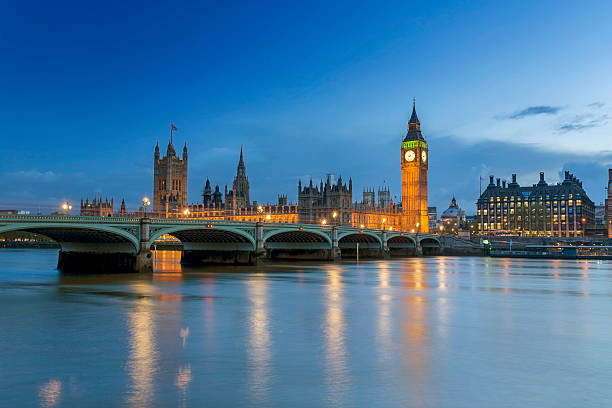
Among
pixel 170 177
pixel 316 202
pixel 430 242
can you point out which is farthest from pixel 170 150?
pixel 430 242

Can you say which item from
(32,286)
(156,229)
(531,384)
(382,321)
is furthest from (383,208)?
(531,384)

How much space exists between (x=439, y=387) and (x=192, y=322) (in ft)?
37.6

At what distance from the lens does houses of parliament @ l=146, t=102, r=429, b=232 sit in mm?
129750

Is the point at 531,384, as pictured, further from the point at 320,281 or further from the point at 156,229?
the point at 156,229

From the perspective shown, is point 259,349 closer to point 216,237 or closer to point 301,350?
point 301,350

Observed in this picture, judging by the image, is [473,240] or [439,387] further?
[473,240]

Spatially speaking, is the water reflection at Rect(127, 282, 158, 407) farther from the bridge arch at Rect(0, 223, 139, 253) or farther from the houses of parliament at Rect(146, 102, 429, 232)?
the houses of parliament at Rect(146, 102, 429, 232)

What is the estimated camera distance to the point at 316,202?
442ft

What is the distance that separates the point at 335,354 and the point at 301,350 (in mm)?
1097

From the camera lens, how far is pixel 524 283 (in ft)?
138

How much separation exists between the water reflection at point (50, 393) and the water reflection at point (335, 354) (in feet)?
17.6

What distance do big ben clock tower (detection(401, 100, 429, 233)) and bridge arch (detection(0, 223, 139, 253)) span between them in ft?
351

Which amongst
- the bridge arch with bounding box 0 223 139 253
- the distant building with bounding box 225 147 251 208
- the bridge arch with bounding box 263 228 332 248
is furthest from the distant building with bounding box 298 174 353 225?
the bridge arch with bounding box 0 223 139 253

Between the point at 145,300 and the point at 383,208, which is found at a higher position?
the point at 383,208
